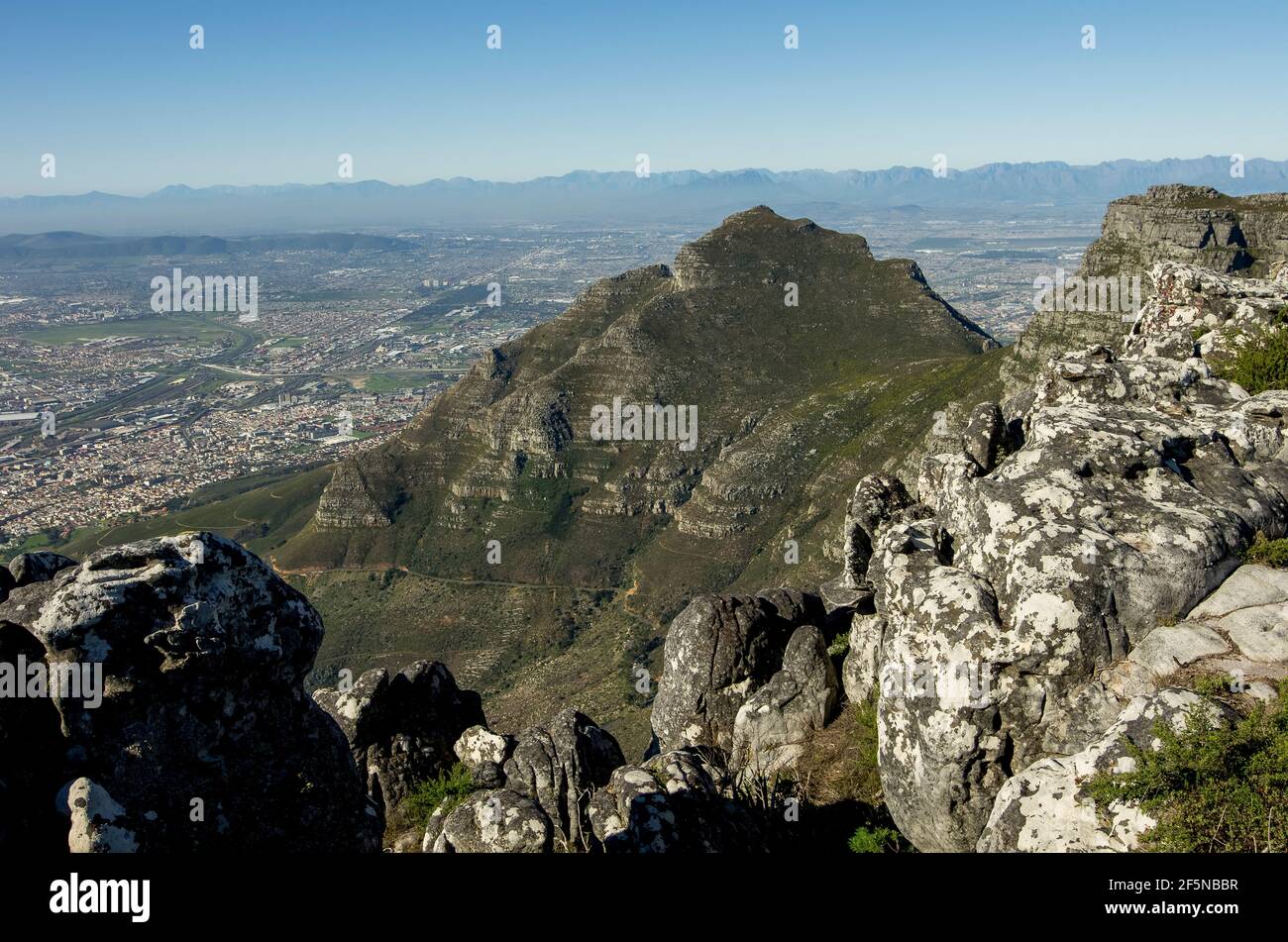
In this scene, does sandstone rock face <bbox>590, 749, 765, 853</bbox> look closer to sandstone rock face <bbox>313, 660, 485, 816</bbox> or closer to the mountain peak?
sandstone rock face <bbox>313, 660, 485, 816</bbox>

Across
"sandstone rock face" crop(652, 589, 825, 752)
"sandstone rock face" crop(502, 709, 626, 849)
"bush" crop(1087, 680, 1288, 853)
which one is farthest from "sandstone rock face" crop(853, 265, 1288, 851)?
"sandstone rock face" crop(502, 709, 626, 849)

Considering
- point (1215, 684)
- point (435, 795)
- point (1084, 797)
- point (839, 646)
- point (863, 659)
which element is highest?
point (1215, 684)

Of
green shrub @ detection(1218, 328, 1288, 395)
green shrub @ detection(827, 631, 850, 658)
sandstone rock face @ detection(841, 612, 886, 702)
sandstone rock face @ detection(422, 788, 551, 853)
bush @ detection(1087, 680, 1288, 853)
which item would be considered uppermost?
green shrub @ detection(1218, 328, 1288, 395)

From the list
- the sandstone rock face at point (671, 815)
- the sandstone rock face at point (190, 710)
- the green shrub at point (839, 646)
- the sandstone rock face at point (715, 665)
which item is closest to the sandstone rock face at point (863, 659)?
the green shrub at point (839, 646)

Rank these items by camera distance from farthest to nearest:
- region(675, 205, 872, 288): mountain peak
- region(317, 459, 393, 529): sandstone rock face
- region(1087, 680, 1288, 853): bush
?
region(675, 205, 872, 288): mountain peak
region(317, 459, 393, 529): sandstone rock face
region(1087, 680, 1288, 853): bush

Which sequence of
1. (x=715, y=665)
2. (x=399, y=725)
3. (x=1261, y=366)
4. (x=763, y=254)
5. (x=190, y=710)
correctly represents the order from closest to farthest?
(x=190, y=710), (x=1261, y=366), (x=399, y=725), (x=715, y=665), (x=763, y=254)

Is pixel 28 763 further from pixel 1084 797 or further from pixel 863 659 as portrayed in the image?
pixel 863 659

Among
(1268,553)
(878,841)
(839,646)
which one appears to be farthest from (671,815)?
(1268,553)
